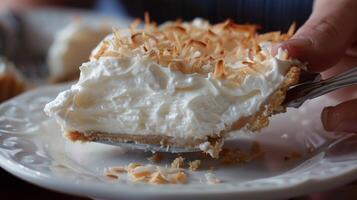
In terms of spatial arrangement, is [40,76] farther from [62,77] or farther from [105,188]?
[105,188]

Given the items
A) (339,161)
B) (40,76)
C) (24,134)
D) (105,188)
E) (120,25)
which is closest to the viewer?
(105,188)

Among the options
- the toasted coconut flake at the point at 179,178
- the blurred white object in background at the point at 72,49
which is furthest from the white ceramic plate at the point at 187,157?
the blurred white object in background at the point at 72,49

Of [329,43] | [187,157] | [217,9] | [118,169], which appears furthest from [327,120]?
[217,9]

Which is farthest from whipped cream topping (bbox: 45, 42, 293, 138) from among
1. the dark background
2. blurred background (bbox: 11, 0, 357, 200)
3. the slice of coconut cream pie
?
the dark background

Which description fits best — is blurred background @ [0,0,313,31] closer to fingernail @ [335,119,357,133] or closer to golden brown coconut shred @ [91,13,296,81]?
golden brown coconut shred @ [91,13,296,81]

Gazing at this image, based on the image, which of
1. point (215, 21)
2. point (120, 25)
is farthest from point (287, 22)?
point (120, 25)

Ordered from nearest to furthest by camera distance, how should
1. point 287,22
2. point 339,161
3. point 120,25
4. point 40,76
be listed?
point 339,161
point 40,76
point 120,25
point 287,22
